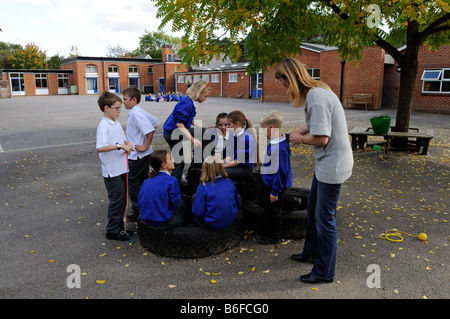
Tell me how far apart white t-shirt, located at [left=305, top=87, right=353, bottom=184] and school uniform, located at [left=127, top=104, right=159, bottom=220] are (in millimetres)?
2572

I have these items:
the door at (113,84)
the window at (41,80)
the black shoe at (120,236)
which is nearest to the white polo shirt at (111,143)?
the black shoe at (120,236)

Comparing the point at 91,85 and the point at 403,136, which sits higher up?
the point at 91,85

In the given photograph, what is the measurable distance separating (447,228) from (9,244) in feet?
19.3

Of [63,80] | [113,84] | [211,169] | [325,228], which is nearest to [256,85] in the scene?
[113,84]

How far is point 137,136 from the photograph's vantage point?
16.9 feet

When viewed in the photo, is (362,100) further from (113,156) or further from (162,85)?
(162,85)

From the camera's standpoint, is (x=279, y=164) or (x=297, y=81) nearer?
(x=297, y=81)

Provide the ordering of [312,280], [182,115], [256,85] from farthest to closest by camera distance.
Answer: [256,85]
[182,115]
[312,280]

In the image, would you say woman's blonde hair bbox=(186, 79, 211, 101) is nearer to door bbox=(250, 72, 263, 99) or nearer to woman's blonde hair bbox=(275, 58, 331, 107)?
woman's blonde hair bbox=(275, 58, 331, 107)

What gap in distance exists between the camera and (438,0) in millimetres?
5914

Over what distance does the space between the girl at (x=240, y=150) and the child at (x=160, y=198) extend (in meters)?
1.18

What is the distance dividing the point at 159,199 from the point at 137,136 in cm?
146

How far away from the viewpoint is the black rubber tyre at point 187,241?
13.2ft
